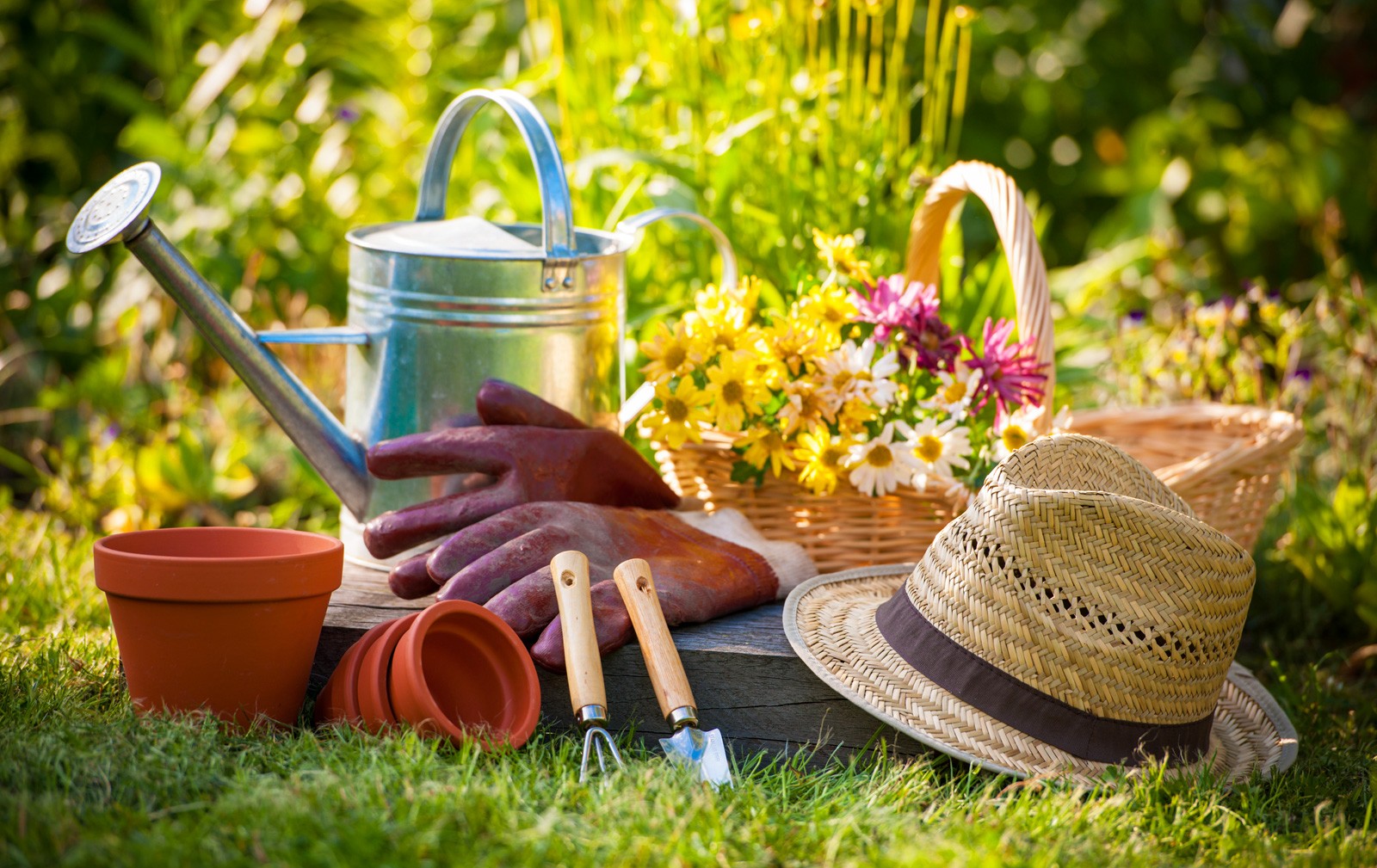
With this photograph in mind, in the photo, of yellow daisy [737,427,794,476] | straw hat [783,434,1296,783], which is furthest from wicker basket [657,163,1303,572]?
straw hat [783,434,1296,783]

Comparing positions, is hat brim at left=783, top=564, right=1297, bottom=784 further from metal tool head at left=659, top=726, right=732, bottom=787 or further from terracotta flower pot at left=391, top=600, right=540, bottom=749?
terracotta flower pot at left=391, top=600, right=540, bottom=749

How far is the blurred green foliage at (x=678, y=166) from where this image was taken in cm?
268

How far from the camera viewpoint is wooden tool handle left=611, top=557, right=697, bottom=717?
1522 mm

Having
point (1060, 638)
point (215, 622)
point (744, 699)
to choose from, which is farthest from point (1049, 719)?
point (215, 622)

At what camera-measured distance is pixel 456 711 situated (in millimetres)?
1572

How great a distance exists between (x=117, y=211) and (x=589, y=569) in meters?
0.83

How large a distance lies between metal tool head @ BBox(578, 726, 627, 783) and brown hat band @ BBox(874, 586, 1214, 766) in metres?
0.43

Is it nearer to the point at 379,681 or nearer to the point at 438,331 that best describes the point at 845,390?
the point at 438,331

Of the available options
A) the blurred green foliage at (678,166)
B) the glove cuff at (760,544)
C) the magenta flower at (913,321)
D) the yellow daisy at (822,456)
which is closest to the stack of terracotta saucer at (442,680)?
the glove cuff at (760,544)

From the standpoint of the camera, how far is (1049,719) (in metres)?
1.51

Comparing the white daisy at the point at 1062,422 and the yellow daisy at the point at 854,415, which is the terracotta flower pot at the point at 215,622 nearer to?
the yellow daisy at the point at 854,415

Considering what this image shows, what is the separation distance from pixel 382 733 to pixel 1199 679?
1.05m

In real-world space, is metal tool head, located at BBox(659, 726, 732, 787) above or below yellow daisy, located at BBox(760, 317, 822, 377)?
below

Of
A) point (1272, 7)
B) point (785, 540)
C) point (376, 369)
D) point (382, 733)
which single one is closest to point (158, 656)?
point (382, 733)
